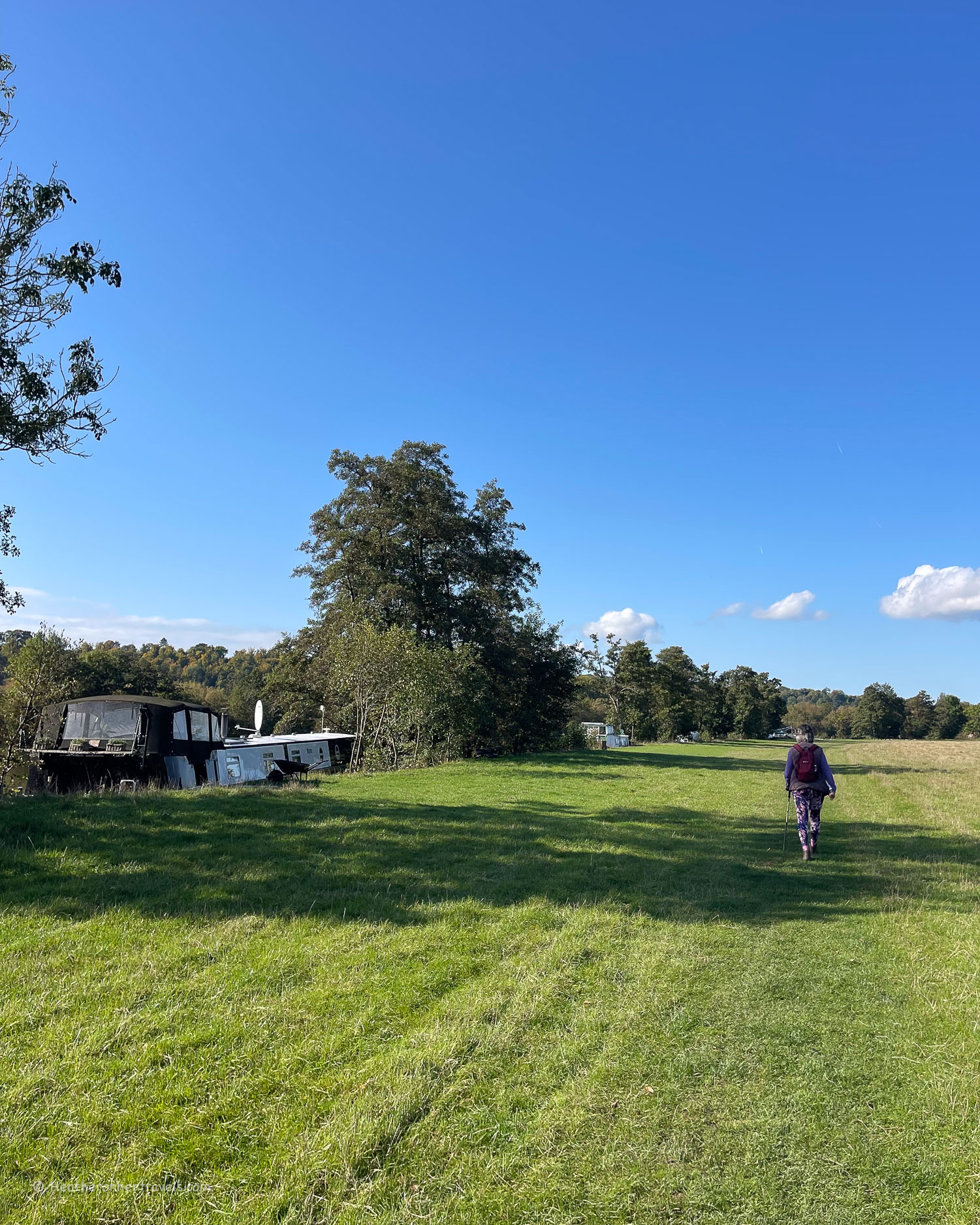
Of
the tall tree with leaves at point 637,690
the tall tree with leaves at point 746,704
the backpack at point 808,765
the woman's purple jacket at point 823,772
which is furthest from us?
the tall tree with leaves at point 746,704

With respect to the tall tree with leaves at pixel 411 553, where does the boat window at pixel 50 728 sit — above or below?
below

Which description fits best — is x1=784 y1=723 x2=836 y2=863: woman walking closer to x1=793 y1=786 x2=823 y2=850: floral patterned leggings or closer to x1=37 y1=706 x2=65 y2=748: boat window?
x1=793 y1=786 x2=823 y2=850: floral patterned leggings

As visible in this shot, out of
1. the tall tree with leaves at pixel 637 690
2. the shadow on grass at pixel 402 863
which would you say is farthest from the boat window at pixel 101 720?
the tall tree with leaves at pixel 637 690

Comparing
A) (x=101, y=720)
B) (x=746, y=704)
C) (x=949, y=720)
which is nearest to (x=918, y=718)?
(x=949, y=720)

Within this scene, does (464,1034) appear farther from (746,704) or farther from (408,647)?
(746,704)

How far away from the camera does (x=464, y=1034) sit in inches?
170

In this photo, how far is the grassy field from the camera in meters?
3.04

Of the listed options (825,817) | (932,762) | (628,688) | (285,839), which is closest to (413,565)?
(825,817)

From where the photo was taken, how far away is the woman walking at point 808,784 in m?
10.5

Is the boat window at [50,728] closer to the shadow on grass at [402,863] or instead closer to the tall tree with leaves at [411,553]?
the shadow on grass at [402,863]

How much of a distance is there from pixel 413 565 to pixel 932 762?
30124 millimetres

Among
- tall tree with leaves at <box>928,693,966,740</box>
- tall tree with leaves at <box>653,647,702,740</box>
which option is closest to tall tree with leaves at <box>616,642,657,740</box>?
tall tree with leaves at <box>653,647,702,740</box>

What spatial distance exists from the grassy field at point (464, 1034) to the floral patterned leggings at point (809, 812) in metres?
1.08

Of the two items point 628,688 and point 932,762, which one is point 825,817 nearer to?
point 932,762
